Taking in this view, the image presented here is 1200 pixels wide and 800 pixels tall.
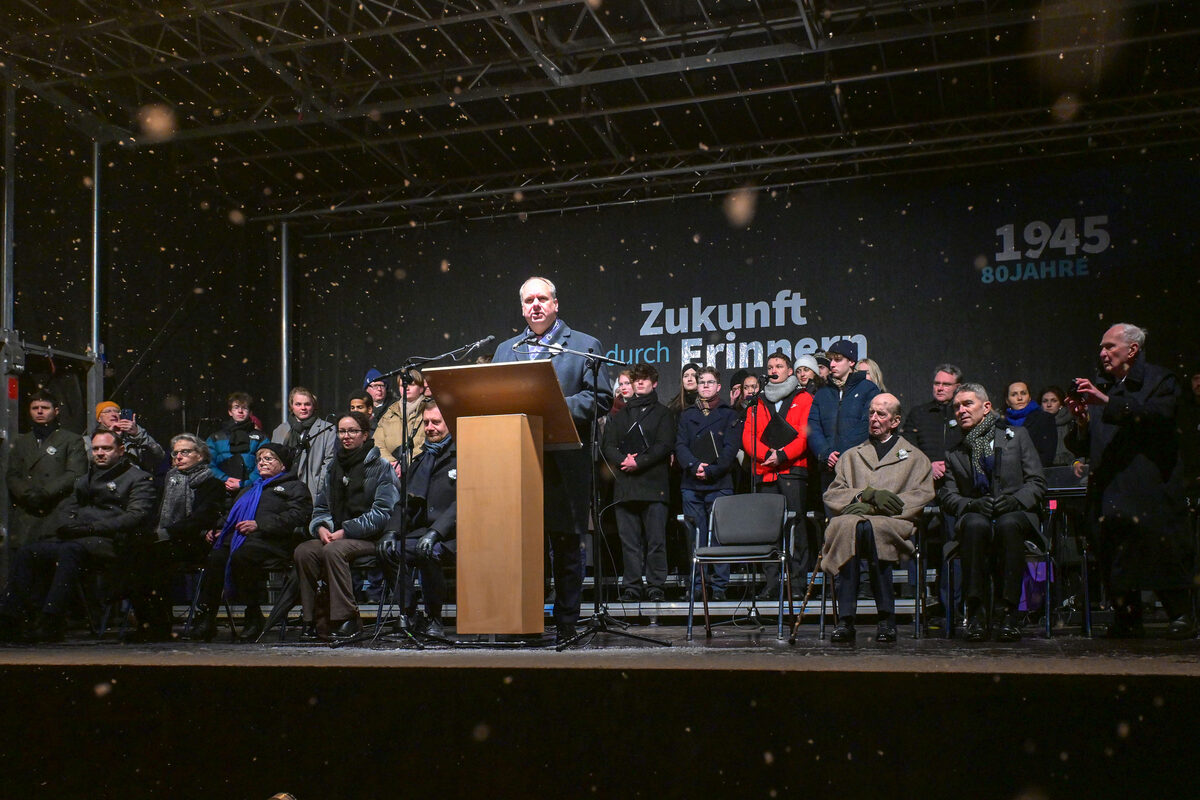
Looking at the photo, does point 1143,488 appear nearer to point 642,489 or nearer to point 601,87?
point 642,489

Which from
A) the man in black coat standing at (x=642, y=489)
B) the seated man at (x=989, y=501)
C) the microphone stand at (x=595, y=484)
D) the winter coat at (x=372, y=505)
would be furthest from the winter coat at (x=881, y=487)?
the winter coat at (x=372, y=505)

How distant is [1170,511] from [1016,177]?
216 inches

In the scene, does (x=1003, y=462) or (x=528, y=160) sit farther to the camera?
(x=528, y=160)

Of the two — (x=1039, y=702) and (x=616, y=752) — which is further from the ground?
(x=1039, y=702)

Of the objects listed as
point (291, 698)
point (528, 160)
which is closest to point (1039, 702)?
point (291, 698)

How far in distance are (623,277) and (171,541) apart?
5.76m

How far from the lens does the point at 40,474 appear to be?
655cm

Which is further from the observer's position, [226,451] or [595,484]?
[226,451]

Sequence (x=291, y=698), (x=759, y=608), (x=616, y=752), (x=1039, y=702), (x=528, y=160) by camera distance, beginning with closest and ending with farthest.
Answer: (x=1039, y=702)
(x=616, y=752)
(x=291, y=698)
(x=759, y=608)
(x=528, y=160)

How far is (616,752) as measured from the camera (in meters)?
2.47

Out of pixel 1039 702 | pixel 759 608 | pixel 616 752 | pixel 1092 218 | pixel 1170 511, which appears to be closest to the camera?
pixel 1039 702

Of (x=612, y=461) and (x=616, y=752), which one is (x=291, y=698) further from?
(x=612, y=461)

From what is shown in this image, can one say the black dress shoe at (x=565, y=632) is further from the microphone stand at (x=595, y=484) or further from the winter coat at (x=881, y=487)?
the winter coat at (x=881, y=487)

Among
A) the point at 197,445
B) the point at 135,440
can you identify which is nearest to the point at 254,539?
the point at 197,445
